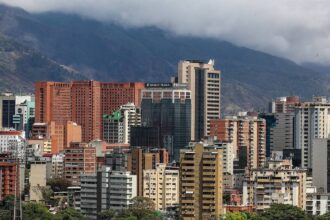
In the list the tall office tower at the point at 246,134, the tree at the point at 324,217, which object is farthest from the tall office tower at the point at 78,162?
the tree at the point at 324,217

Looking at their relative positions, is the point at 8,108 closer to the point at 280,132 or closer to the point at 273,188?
the point at 280,132

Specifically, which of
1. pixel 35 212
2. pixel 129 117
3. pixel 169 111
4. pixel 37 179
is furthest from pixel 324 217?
pixel 129 117

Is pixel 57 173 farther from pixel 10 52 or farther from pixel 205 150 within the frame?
pixel 10 52

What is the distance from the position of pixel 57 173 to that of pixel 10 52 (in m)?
82.9

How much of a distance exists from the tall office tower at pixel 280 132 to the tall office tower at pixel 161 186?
22599 millimetres

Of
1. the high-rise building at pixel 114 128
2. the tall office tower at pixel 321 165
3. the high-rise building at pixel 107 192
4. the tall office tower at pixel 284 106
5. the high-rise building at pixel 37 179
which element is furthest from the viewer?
the high-rise building at pixel 114 128

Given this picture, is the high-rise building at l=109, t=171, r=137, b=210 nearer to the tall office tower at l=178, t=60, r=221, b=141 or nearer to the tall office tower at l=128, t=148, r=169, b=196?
the tall office tower at l=128, t=148, r=169, b=196

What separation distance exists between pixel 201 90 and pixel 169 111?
510cm

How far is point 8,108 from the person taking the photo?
3706 inches

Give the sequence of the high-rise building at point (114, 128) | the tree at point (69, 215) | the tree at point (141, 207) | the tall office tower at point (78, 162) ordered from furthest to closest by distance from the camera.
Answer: the high-rise building at point (114, 128)
the tall office tower at point (78, 162)
the tree at point (141, 207)
the tree at point (69, 215)

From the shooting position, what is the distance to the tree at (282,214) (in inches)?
1854

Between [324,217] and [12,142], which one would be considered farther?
[12,142]

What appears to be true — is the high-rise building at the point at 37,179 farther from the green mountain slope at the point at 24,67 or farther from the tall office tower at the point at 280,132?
the green mountain slope at the point at 24,67

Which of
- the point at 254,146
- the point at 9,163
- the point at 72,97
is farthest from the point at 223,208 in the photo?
the point at 72,97
